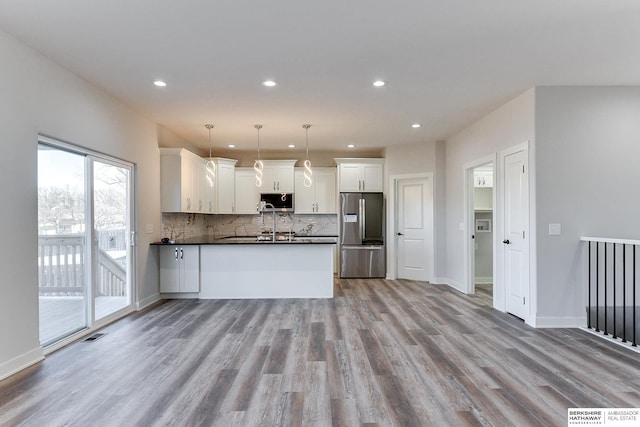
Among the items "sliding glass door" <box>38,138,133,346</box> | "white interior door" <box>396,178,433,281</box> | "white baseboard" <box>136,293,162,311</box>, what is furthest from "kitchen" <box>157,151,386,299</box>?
"sliding glass door" <box>38,138,133,346</box>

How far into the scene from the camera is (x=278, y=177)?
738cm

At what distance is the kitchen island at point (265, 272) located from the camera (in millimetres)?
5320

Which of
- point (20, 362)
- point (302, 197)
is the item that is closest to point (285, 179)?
point (302, 197)

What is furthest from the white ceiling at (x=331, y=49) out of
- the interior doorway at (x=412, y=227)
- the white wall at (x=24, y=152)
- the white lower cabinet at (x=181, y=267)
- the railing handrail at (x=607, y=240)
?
the interior doorway at (x=412, y=227)

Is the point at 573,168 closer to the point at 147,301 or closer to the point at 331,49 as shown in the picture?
the point at 331,49

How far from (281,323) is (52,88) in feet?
10.9

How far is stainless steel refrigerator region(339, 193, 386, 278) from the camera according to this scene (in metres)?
7.07

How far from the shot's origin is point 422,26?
2.66 m

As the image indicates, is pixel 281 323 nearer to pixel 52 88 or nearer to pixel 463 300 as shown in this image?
pixel 463 300

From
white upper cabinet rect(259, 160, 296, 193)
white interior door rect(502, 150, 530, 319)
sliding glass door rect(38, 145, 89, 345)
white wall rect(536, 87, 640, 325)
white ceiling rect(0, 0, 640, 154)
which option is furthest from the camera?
white upper cabinet rect(259, 160, 296, 193)

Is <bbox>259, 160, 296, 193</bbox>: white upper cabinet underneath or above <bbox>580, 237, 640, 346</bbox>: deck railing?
above

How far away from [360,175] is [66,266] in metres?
5.25

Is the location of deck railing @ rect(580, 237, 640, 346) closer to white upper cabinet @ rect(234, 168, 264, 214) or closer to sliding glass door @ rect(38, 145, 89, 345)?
sliding glass door @ rect(38, 145, 89, 345)

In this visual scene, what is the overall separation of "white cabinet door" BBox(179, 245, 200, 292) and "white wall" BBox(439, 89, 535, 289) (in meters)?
4.34
